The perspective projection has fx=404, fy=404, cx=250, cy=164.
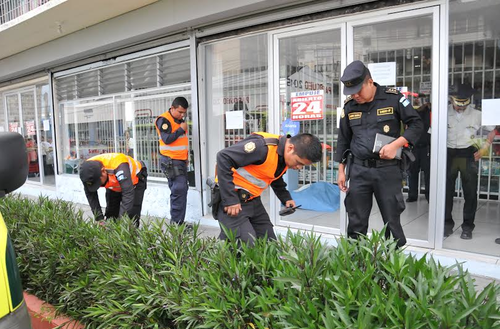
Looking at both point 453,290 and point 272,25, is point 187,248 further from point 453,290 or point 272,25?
point 272,25

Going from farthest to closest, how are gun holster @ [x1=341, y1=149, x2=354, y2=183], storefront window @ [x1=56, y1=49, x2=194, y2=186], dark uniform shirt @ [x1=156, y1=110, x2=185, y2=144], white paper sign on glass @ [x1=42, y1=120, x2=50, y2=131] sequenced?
1. white paper sign on glass @ [x1=42, y1=120, x2=50, y2=131]
2. storefront window @ [x1=56, y1=49, x2=194, y2=186]
3. dark uniform shirt @ [x1=156, y1=110, x2=185, y2=144]
4. gun holster @ [x1=341, y1=149, x2=354, y2=183]

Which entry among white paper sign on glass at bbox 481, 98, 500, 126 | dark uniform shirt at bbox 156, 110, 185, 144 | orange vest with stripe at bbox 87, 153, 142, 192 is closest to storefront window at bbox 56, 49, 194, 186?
dark uniform shirt at bbox 156, 110, 185, 144

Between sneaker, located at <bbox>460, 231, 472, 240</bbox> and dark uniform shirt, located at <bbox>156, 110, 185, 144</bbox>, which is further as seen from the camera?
dark uniform shirt, located at <bbox>156, 110, 185, 144</bbox>

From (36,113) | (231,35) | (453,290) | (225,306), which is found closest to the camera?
(453,290)

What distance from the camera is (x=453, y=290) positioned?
1.64 m

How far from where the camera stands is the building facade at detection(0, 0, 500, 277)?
4637mm

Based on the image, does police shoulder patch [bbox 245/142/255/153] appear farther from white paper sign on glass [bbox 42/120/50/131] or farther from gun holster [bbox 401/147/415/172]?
white paper sign on glass [bbox 42/120/50/131]

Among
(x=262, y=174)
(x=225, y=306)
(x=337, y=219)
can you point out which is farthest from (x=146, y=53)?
(x=225, y=306)

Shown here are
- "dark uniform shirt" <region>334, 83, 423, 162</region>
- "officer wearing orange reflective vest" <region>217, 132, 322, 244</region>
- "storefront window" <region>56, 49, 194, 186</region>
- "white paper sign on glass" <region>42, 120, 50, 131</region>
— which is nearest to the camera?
"officer wearing orange reflective vest" <region>217, 132, 322, 244</region>

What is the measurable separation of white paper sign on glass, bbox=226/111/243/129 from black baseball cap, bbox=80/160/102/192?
8.87ft

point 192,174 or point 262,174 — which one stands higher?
point 262,174

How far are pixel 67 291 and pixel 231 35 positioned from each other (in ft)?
14.2

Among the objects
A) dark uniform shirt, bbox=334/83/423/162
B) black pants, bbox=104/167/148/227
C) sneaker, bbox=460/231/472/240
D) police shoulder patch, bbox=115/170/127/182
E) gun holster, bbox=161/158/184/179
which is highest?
dark uniform shirt, bbox=334/83/423/162

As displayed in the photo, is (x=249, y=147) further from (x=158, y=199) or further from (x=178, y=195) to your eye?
(x=158, y=199)
